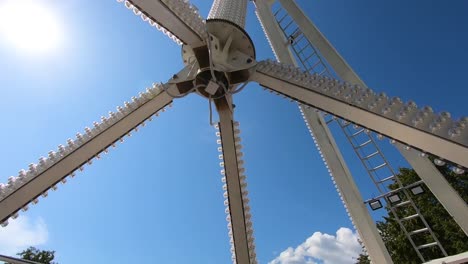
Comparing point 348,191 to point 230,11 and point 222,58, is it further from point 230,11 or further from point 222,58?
point 230,11

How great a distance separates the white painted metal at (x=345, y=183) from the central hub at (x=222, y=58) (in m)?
3.65

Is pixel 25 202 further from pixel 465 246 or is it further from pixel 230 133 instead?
pixel 465 246

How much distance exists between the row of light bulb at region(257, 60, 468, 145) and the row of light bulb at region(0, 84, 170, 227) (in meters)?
1.96

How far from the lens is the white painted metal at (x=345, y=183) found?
22.7 ft

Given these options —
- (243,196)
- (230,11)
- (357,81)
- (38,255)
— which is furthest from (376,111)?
(38,255)

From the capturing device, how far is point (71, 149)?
14.3ft

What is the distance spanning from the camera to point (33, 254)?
3594 centimetres

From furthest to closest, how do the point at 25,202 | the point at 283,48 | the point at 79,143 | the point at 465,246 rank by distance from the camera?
the point at 465,246 < the point at 283,48 < the point at 79,143 < the point at 25,202

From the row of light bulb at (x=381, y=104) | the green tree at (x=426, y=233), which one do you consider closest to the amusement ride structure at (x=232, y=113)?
the row of light bulb at (x=381, y=104)

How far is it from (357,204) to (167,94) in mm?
5324

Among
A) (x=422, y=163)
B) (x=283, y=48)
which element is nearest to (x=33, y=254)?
(x=283, y=48)

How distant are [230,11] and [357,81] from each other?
3622 mm

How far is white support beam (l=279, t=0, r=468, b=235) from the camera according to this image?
18.2 ft

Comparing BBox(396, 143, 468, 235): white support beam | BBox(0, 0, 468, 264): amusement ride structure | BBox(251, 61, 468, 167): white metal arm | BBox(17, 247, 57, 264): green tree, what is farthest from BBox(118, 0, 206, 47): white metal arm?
BBox(17, 247, 57, 264): green tree
